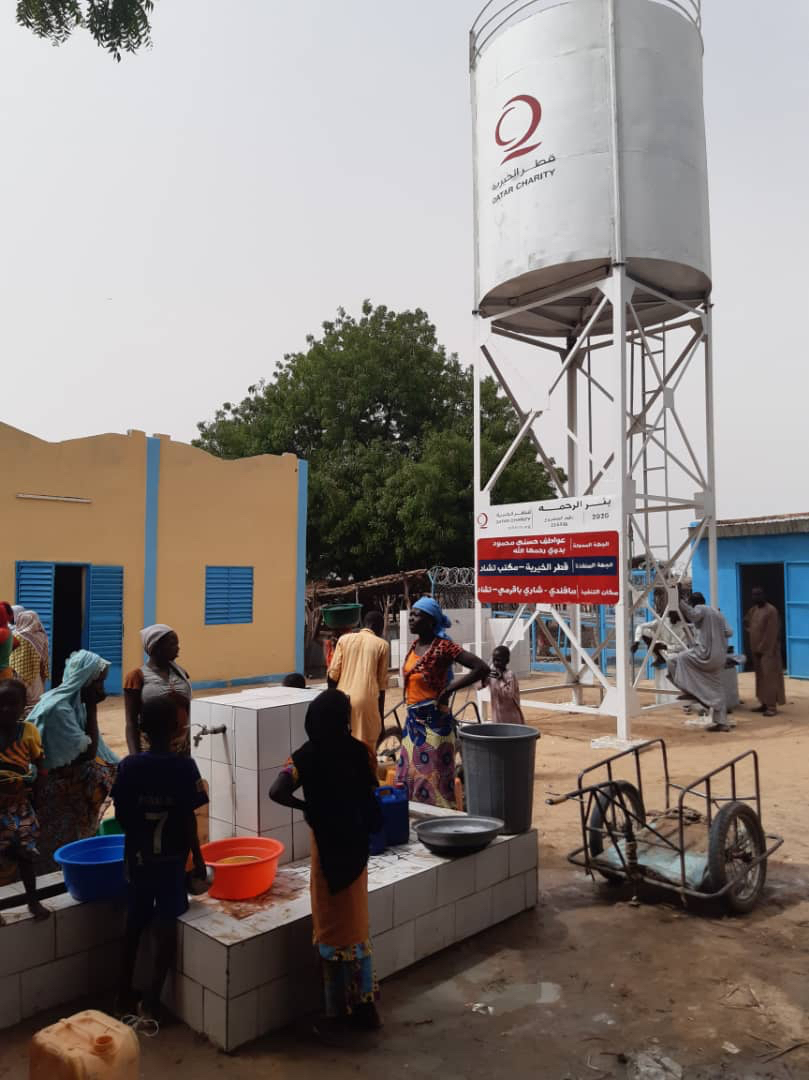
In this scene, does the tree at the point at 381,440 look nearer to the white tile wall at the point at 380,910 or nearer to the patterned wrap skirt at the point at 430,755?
the patterned wrap skirt at the point at 430,755

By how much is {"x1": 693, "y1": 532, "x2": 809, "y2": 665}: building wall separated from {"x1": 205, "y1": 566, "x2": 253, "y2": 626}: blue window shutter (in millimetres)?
9229

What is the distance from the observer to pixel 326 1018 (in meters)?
3.48

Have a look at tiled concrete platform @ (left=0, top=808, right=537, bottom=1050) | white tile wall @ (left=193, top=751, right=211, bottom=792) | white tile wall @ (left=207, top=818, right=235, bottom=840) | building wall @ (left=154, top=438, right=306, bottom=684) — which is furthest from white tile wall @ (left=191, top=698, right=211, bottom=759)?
building wall @ (left=154, top=438, right=306, bottom=684)

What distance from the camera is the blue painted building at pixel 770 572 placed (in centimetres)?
1608

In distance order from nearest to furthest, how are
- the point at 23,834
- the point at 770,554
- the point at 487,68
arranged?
the point at 23,834
the point at 487,68
the point at 770,554

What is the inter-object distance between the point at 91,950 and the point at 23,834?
1.95ft

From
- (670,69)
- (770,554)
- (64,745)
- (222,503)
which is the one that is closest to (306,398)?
(222,503)

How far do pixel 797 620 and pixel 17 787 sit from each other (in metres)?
15.3

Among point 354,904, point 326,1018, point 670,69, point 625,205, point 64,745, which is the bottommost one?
point 326,1018

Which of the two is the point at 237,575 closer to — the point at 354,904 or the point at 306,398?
the point at 354,904

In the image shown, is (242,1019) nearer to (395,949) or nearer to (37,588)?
(395,949)

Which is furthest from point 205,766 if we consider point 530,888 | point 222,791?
point 530,888

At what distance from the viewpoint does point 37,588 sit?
12.4 metres

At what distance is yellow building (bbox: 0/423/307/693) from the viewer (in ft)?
40.9
